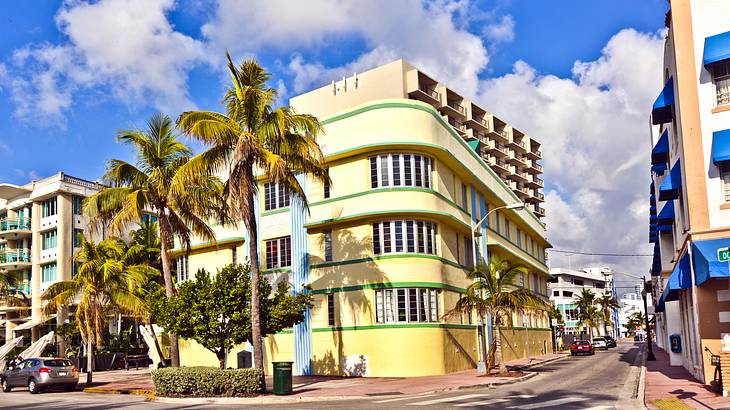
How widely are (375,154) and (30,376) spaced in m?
17.7

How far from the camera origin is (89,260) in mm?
31109

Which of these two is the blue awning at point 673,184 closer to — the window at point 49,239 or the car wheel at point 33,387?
the car wheel at point 33,387

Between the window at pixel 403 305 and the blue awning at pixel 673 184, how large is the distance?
36.6 ft

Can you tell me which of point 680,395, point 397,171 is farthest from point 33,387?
point 680,395

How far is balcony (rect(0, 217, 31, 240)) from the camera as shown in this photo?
196 ft

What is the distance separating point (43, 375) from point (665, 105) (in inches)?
1055

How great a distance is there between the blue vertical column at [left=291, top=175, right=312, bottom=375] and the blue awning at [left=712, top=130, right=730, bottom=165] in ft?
61.6

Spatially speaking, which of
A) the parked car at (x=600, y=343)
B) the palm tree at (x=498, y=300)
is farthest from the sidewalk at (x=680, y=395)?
the parked car at (x=600, y=343)

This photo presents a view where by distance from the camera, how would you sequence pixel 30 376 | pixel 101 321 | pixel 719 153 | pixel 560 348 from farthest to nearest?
pixel 560 348 < pixel 101 321 < pixel 30 376 < pixel 719 153

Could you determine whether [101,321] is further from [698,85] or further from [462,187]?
[698,85]

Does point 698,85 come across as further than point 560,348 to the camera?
No

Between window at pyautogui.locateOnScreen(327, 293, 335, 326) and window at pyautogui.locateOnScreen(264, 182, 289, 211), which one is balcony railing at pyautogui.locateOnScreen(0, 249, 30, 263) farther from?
window at pyautogui.locateOnScreen(327, 293, 335, 326)

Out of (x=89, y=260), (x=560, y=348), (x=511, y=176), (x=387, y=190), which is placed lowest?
(x=560, y=348)

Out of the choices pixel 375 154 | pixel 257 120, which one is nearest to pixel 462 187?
pixel 375 154
